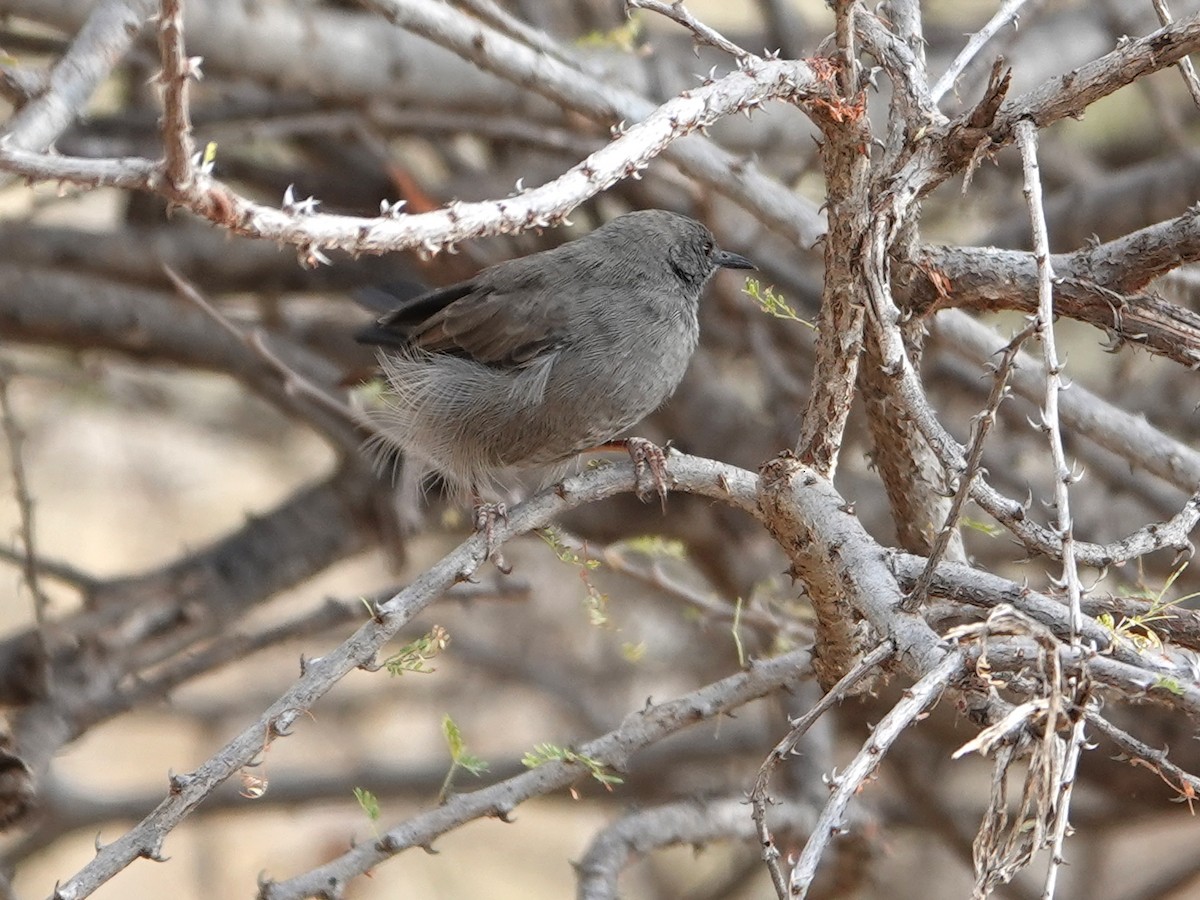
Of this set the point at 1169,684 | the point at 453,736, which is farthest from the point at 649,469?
the point at 1169,684

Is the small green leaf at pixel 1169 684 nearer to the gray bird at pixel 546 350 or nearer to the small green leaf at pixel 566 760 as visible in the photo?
the small green leaf at pixel 566 760

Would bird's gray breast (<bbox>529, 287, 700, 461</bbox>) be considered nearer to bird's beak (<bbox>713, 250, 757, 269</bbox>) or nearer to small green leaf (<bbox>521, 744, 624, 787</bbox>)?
bird's beak (<bbox>713, 250, 757, 269</bbox>)

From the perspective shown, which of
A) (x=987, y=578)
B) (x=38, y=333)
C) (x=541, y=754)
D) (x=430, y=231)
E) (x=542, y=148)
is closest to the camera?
(x=430, y=231)

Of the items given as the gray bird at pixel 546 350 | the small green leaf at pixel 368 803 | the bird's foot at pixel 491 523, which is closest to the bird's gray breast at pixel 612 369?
the gray bird at pixel 546 350

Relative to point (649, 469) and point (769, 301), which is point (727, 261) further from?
point (769, 301)

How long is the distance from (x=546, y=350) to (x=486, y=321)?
0.27 meters

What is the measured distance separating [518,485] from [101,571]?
5.77 metres

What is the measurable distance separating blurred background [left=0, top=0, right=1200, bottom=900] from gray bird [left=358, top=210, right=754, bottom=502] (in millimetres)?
330

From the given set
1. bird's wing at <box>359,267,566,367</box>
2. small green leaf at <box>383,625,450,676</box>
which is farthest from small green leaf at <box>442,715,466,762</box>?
bird's wing at <box>359,267,566,367</box>

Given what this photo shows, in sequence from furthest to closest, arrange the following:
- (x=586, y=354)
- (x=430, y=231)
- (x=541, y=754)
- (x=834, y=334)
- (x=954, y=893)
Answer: (x=954, y=893) < (x=586, y=354) < (x=541, y=754) < (x=834, y=334) < (x=430, y=231)

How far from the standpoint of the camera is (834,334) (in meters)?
2.87

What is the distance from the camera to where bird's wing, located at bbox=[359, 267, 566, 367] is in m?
4.34

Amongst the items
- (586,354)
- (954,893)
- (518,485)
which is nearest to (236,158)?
(518,485)

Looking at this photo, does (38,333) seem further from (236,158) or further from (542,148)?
(542,148)
